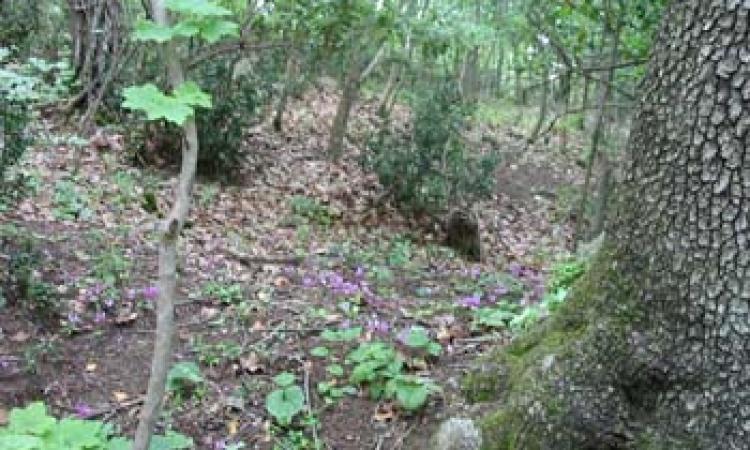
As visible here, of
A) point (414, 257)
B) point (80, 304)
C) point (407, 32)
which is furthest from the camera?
point (414, 257)

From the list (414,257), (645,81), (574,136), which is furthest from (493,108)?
(645,81)

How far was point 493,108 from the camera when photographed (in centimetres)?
2217

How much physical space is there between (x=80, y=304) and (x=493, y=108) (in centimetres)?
1815

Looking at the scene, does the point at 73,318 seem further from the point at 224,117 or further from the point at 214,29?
the point at 224,117

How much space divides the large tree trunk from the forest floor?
2.25 ft

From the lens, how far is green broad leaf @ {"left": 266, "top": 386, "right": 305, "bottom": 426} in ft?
11.8

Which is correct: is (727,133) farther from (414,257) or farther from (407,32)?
(414,257)

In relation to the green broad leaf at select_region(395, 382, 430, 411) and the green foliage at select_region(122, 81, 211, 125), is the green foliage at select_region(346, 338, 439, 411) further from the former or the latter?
the green foliage at select_region(122, 81, 211, 125)

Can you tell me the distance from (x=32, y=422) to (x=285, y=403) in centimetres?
147

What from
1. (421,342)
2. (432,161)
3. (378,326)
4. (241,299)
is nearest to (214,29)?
(421,342)

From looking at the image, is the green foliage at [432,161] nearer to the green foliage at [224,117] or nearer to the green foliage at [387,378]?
the green foliage at [224,117]

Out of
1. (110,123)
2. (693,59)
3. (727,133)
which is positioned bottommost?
(110,123)

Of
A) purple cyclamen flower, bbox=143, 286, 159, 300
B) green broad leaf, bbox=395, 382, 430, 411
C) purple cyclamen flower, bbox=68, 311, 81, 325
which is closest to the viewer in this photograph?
green broad leaf, bbox=395, 382, 430, 411

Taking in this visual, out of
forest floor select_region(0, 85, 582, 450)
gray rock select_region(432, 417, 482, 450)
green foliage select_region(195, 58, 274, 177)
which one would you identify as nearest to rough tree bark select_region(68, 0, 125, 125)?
forest floor select_region(0, 85, 582, 450)
